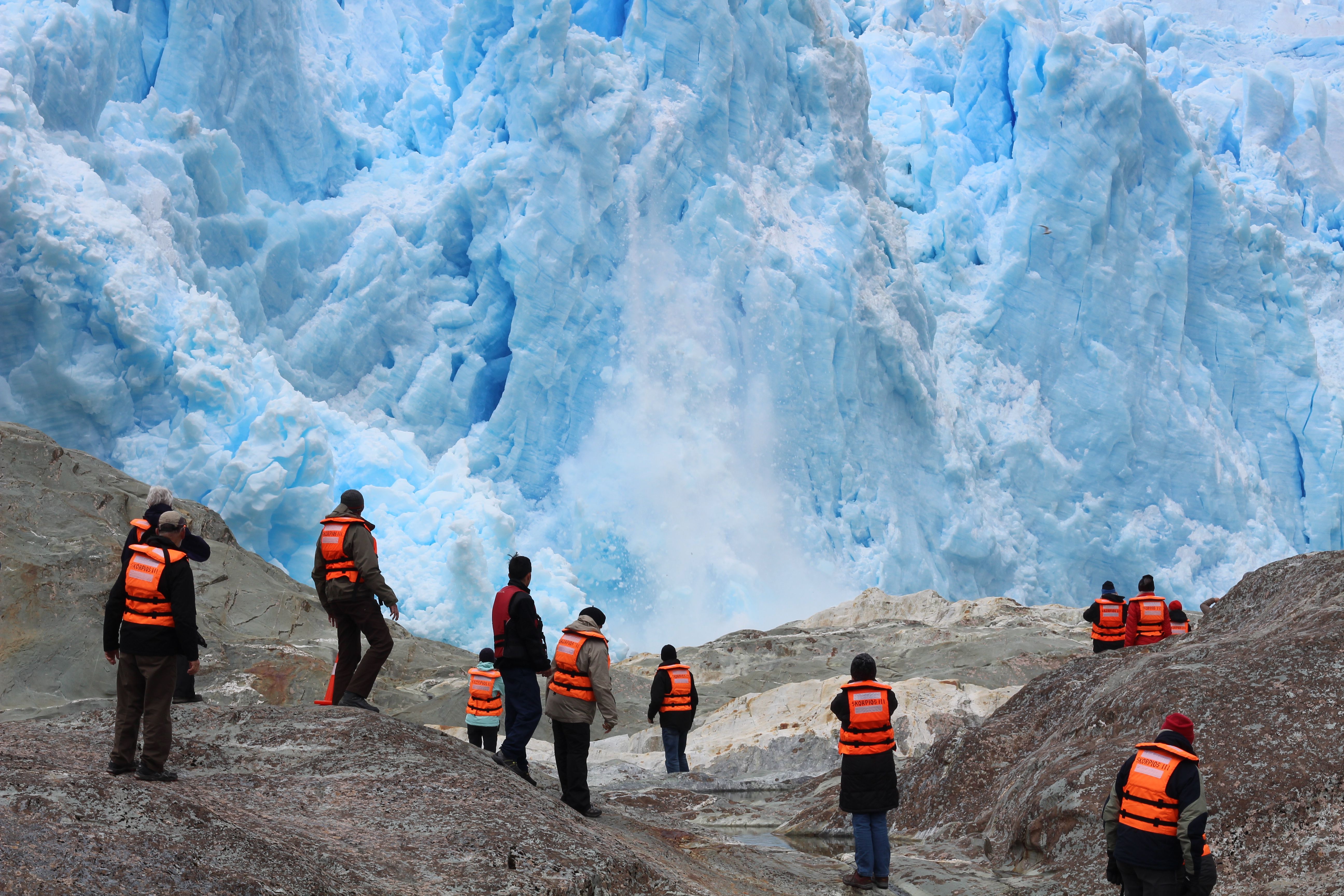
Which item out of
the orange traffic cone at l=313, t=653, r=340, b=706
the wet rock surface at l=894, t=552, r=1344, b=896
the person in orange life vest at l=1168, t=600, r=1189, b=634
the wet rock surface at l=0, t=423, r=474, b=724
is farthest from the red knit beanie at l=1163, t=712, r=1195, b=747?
the person in orange life vest at l=1168, t=600, r=1189, b=634

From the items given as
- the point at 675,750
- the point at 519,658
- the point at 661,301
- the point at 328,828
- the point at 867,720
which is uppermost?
the point at 661,301

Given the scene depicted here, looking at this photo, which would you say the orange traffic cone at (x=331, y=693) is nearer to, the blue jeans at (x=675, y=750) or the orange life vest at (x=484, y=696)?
the orange life vest at (x=484, y=696)

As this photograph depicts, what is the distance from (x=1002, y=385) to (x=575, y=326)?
985cm

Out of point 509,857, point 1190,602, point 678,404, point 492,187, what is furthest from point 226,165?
point 1190,602

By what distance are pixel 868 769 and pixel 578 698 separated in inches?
51.1

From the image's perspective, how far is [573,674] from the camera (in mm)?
4809

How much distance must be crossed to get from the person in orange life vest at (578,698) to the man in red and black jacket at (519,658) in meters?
0.09

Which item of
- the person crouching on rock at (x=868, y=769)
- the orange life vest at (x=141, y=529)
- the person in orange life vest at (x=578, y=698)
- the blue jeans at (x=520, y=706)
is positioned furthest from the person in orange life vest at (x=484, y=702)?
the person crouching on rock at (x=868, y=769)

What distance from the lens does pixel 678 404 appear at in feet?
59.6

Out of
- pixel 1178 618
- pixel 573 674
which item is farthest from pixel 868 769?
pixel 1178 618

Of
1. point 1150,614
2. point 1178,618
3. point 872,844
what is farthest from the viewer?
point 1178,618

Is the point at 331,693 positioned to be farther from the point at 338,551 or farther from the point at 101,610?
the point at 101,610

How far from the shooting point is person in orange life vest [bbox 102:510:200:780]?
12.4 feet

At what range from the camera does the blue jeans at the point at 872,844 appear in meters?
4.62
